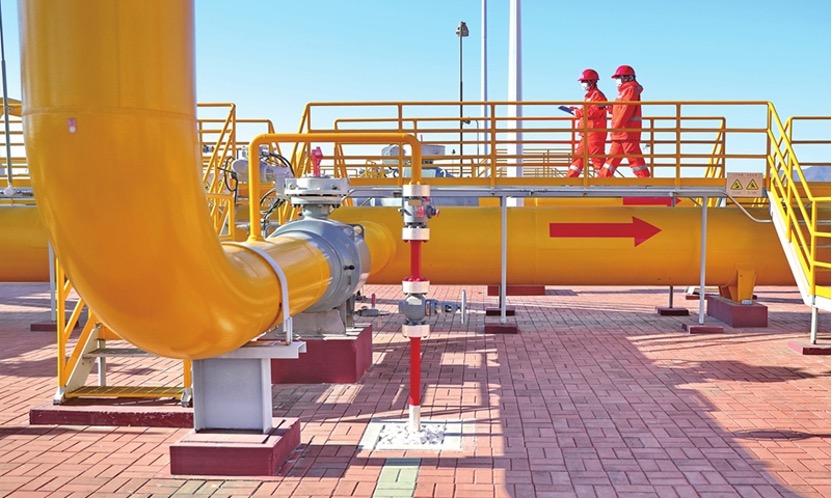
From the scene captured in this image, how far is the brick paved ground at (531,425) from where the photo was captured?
4793mm

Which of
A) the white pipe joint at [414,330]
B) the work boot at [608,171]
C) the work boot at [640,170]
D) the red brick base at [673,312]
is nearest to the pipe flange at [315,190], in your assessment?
the white pipe joint at [414,330]

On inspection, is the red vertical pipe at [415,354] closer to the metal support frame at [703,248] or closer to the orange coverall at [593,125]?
the orange coverall at [593,125]

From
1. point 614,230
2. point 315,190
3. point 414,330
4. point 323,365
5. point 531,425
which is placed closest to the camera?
point 414,330

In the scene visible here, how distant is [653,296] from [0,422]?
12.1 metres

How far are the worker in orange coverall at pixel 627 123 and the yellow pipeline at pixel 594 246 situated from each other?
97 cm

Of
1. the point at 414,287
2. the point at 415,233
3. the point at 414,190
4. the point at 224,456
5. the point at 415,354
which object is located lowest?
the point at 224,456

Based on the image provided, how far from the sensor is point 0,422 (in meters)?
6.30

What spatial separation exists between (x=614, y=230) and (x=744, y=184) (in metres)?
1.93

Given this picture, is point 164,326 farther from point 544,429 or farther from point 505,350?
point 505,350

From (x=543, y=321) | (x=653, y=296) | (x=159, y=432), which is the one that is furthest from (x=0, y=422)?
(x=653, y=296)

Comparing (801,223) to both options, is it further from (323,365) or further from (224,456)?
(224,456)

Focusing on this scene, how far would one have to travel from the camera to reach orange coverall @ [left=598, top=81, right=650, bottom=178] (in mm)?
10969

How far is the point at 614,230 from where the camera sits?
10.5 meters

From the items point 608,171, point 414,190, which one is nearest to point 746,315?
point 608,171
